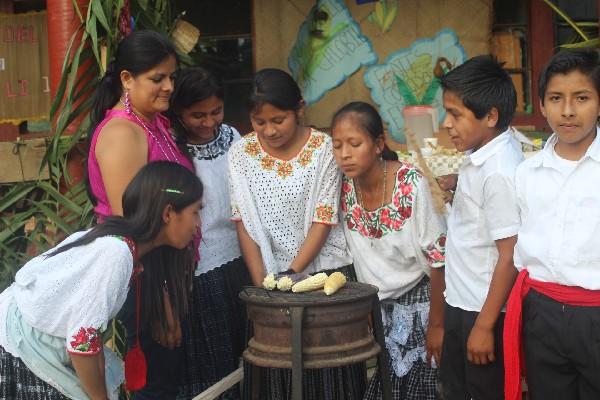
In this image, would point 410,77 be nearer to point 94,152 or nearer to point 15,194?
point 15,194

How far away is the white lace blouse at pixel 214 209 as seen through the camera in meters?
4.35

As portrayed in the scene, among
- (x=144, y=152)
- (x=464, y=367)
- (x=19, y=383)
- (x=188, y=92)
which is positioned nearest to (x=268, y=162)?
(x=188, y=92)

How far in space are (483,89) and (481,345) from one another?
0.97 metres

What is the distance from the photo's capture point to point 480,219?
3578 mm

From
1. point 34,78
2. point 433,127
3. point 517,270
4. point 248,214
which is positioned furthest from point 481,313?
point 34,78

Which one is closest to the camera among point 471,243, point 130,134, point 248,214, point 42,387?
point 42,387

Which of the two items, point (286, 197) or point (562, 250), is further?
point (286, 197)

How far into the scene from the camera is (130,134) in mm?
3861

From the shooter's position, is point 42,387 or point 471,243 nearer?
point 42,387

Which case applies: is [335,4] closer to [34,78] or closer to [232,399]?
[34,78]

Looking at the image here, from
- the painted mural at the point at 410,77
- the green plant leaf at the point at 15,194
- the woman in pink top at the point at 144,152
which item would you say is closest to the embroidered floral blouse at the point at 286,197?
the woman in pink top at the point at 144,152

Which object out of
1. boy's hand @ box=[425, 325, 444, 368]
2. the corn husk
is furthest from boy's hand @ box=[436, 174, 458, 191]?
boy's hand @ box=[425, 325, 444, 368]

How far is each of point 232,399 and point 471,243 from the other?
1468mm

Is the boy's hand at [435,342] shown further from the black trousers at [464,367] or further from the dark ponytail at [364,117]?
the dark ponytail at [364,117]
